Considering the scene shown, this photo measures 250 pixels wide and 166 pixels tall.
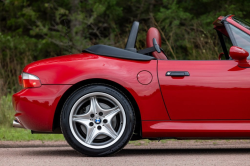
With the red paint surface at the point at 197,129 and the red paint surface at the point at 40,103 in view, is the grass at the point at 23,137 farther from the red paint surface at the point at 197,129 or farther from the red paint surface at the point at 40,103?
the red paint surface at the point at 197,129

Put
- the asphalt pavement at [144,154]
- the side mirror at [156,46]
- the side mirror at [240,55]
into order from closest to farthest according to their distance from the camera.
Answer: the asphalt pavement at [144,154], the side mirror at [240,55], the side mirror at [156,46]

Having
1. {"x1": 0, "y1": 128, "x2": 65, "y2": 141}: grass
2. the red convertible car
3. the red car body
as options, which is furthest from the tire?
{"x1": 0, "y1": 128, "x2": 65, "y2": 141}: grass

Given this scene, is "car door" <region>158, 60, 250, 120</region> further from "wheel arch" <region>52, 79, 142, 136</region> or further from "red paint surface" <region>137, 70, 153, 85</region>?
"wheel arch" <region>52, 79, 142, 136</region>

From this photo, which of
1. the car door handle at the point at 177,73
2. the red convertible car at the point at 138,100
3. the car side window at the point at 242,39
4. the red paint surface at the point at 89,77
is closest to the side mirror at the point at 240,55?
the red convertible car at the point at 138,100

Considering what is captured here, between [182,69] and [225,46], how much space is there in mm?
1509

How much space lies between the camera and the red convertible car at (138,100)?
531cm

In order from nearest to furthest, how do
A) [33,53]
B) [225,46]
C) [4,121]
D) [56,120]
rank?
[56,120] → [225,46] → [4,121] → [33,53]

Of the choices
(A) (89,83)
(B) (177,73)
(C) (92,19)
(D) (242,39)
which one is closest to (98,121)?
(A) (89,83)

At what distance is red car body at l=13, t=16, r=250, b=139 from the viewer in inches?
209

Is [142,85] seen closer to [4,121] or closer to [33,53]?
[4,121]

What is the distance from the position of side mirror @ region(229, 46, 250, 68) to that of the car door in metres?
0.06

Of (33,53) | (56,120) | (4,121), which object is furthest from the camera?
(33,53)

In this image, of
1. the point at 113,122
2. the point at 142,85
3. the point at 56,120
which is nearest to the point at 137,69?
the point at 142,85

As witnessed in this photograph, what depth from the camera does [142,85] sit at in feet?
17.5
